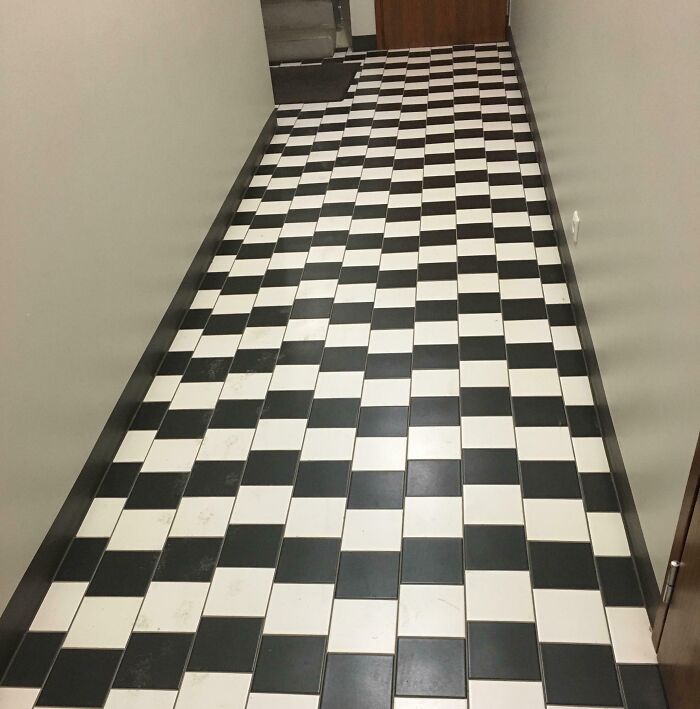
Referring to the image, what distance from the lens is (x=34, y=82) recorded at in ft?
7.91

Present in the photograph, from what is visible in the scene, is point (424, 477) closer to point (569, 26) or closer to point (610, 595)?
point (610, 595)

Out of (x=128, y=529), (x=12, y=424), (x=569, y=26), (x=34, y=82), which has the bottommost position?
(x=128, y=529)

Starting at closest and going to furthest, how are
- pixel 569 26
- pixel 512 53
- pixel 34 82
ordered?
1. pixel 34 82
2. pixel 569 26
3. pixel 512 53

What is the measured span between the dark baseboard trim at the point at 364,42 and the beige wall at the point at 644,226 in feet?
13.7

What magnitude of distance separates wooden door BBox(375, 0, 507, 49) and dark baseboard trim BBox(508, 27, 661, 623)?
3.44 meters

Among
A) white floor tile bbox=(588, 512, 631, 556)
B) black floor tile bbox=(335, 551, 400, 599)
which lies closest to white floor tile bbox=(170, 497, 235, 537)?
black floor tile bbox=(335, 551, 400, 599)

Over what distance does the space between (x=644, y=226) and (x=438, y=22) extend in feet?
18.5

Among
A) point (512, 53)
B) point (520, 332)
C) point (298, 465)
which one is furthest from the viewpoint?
point (512, 53)

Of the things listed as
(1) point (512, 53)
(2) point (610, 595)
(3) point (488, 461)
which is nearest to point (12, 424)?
(3) point (488, 461)

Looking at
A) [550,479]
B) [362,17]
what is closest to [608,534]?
[550,479]

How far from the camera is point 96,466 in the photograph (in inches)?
111

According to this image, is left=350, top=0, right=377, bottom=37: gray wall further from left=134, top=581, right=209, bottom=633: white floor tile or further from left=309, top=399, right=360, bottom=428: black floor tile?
left=134, top=581, right=209, bottom=633: white floor tile

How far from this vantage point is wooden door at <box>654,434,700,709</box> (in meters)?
1.71

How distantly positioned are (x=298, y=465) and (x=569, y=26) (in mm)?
2516
